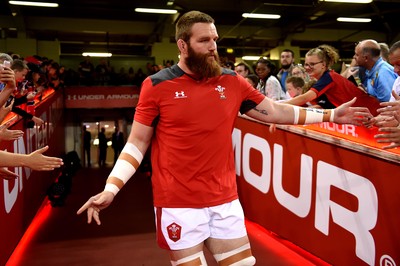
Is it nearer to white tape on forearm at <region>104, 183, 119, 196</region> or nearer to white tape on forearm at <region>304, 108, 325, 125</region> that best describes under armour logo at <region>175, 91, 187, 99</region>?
white tape on forearm at <region>104, 183, 119, 196</region>

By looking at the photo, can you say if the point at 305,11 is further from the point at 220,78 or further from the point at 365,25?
the point at 220,78

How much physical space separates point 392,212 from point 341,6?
15998 mm

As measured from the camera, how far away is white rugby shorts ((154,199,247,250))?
2.24m

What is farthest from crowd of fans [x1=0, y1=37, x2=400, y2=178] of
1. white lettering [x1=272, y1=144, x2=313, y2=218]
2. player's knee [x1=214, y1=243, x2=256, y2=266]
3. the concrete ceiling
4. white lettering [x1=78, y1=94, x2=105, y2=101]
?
the concrete ceiling

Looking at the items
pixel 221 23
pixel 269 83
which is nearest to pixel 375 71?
pixel 269 83

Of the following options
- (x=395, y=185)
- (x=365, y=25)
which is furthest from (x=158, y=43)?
(x=395, y=185)

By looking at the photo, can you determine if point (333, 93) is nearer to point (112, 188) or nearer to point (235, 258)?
point (235, 258)

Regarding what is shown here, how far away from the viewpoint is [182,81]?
2281 mm

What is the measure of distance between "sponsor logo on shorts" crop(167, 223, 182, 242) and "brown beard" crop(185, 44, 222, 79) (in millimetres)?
832

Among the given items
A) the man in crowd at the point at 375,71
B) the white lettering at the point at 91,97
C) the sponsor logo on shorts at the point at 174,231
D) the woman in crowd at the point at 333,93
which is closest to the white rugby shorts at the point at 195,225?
the sponsor logo on shorts at the point at 174,231

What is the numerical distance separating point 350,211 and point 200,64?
6.58 ft

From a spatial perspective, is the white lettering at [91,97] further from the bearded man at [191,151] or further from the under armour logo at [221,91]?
the under armour logo at [221,91]

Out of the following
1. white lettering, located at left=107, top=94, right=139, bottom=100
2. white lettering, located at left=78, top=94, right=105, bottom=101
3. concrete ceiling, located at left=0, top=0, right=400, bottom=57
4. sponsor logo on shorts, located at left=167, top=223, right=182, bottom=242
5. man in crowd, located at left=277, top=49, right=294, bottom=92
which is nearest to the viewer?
sponsor logo on shorts, located at left=167, top=223, right=182, bottom=242

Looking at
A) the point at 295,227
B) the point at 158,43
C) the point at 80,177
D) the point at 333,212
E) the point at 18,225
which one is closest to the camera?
the point at 333,212
